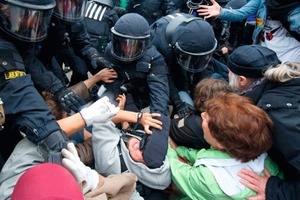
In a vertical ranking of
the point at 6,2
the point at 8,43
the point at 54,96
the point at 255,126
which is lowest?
the point at 54,96

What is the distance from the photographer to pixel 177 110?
274cm

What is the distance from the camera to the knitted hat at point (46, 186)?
924mm

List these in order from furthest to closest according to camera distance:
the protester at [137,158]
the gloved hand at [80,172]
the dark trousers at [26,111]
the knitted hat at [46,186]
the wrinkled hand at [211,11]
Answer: the wrinkled hand at [211,11]
the protester at [137,158]
the dark trousers at [26,111]
the gloved hand at [80,172]
the knitted hat at [46,186]

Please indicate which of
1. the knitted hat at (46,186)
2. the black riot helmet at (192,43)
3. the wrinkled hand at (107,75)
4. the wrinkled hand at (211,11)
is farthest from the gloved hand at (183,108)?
the knitted hat at (46,186)

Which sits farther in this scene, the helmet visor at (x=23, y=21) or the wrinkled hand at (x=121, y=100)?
the wrinkled hand at (x=121, y=100)

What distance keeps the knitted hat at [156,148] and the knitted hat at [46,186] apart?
731mm

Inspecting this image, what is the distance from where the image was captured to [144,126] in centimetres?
201

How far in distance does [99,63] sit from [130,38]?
437 millimetres

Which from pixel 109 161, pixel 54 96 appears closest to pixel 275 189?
pixel 109 161

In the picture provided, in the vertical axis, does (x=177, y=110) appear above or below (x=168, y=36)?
below

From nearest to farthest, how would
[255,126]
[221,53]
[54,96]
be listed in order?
1. [255,126]
2. [54,96]
3. [221,53]

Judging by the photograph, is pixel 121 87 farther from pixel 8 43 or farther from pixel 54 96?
pixel 8 43

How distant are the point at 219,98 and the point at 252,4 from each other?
1921mm

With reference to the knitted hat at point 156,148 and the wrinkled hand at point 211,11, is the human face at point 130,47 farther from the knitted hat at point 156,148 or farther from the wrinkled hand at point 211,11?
the wrinkled hand at point 211,11
